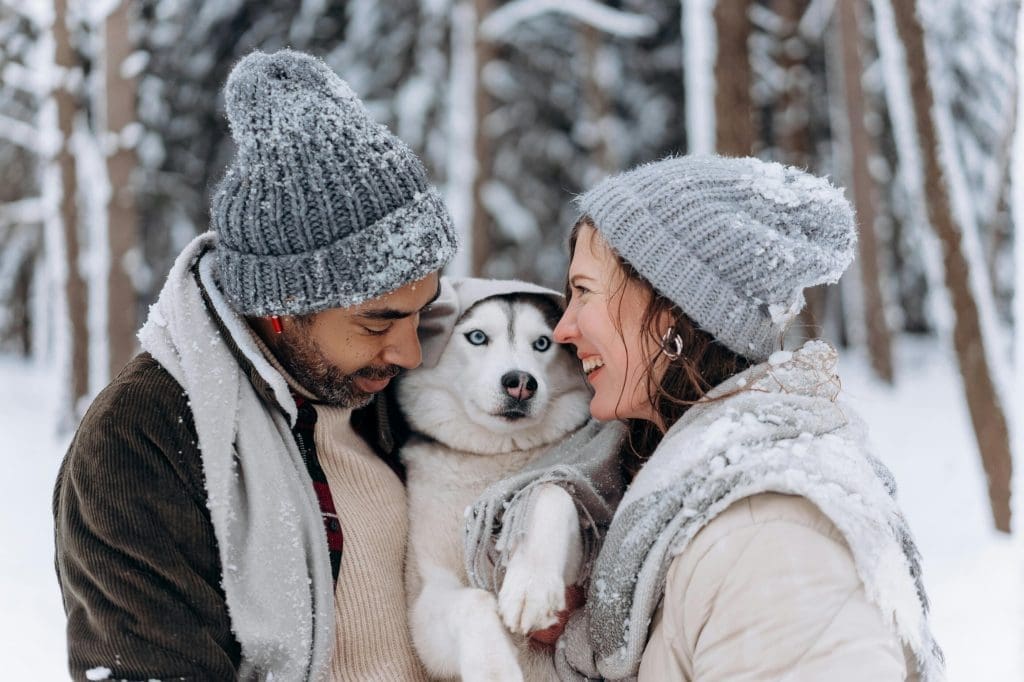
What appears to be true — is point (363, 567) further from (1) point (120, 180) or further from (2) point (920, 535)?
(1) point (120, 180)

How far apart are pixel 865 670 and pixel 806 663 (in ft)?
0.29

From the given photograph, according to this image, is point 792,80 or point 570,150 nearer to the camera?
point 792,80

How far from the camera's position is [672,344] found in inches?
77.4

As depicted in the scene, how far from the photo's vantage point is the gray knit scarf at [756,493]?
155 centimetres

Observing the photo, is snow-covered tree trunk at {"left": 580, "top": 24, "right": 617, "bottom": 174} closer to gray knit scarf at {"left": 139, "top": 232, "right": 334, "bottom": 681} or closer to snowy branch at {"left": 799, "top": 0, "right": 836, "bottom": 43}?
snowy branch at {"left": 799, "top": 0, "right": 836, "bottom": 43}

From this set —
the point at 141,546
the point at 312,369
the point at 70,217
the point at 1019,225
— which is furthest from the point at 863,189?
the point at 141,546

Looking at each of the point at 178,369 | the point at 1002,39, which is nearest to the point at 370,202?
the point at 178,369

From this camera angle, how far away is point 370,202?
6.65ft

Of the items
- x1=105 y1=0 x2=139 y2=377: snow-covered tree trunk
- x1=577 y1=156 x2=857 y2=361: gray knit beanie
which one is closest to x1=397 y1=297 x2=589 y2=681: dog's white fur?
x1=577 y1=156 x2=857 y2=361: gray knit beanie

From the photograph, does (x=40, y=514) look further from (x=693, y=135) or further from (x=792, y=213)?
(x=792, y=213)

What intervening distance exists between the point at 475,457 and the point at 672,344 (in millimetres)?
893

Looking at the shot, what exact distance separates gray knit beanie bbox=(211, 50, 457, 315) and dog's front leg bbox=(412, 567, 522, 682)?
744 millimetres

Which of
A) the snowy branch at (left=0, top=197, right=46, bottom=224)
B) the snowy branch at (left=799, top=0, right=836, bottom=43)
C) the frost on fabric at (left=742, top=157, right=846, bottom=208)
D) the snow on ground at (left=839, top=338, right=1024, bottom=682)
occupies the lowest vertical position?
the snow on ground at (left=839, top=338, right=1024, bottom=682)

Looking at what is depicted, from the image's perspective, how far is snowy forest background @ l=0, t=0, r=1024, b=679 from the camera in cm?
A: 540
